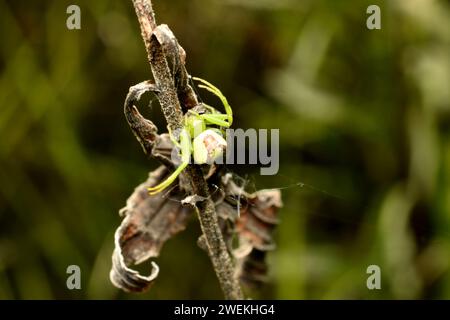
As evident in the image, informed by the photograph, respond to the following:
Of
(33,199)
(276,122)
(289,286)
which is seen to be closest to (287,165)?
(276,122)

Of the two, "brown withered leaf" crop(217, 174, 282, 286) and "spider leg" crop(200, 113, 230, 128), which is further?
"brown withered leaf" crop(217, 174, 282, 286)

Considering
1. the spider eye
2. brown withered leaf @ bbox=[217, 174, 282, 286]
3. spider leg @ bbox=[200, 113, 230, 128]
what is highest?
spider leg @ bbox=[200, 113, 230, 128]

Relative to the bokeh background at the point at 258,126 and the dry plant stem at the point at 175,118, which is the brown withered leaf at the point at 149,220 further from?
the bokeh background at the point at 258,126

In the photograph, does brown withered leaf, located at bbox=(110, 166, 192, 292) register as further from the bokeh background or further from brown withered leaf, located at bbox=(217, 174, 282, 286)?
the bokeh background

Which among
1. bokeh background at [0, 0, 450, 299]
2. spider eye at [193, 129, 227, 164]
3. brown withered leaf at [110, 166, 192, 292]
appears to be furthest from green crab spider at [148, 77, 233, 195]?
Answer: bokeh background at [0, 0, 450, 299]

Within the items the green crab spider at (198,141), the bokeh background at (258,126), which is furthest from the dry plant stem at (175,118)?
the bokeh background at (258,126)

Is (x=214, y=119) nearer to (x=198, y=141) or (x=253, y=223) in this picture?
(x=198, y=141)
